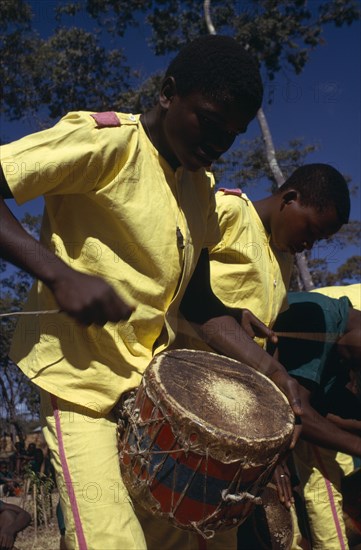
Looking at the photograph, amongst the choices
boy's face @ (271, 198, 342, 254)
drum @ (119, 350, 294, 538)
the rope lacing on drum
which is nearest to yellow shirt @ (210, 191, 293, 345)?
boy's face @ (271, 198, 342, 254)

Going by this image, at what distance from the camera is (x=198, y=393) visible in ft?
6.96

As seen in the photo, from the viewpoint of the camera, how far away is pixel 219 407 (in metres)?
2.09

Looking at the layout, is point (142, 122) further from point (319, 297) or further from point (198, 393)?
point (319, 297)

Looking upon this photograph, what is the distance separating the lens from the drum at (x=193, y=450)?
1.96 meters

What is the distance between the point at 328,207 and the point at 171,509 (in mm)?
1936

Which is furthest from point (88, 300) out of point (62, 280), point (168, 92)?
point (168, 92)

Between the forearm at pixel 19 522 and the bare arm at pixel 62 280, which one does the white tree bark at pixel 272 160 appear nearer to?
the forearm at pixel 19 522

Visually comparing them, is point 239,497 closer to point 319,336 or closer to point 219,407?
point 219,407

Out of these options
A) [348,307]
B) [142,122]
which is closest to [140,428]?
[142,122]

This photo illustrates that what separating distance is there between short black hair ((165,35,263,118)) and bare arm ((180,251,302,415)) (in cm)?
73

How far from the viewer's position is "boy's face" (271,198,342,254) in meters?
3.38

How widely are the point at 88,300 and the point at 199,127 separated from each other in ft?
2.76

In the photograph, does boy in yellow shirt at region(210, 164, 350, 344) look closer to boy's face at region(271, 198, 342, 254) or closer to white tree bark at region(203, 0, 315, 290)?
boy's face at region(271, 198, 342, 254)

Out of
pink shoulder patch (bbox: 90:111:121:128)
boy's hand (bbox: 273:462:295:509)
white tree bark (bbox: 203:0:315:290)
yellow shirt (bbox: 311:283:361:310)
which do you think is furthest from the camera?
white tree bark (bbox: 203:0:315:290)
